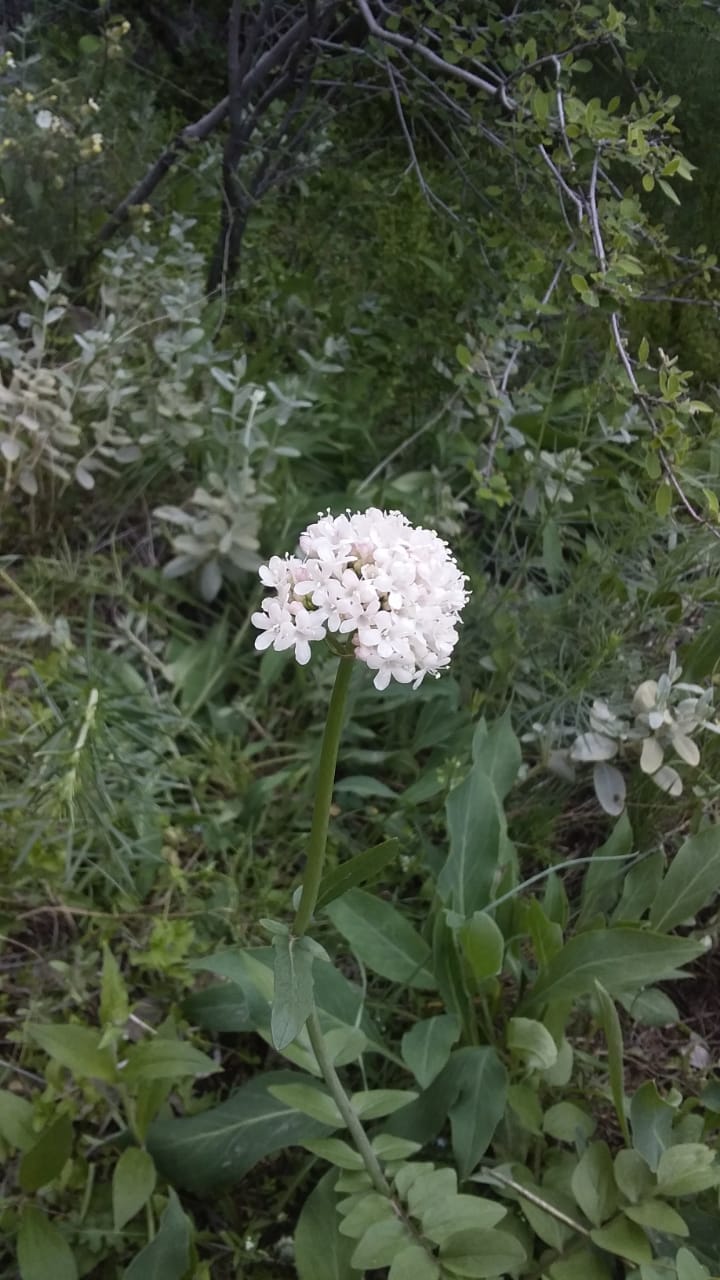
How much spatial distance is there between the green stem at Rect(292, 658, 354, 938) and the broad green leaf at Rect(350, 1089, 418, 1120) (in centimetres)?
36

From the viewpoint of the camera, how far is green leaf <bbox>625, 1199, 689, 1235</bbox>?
996mm

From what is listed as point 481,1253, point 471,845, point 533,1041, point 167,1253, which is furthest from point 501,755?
point 167,1253

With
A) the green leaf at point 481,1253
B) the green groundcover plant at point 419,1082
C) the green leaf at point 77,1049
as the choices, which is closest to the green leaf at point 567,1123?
the green groundcover plant at point 419,1082

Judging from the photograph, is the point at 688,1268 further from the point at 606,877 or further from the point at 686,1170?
the point at 606,877

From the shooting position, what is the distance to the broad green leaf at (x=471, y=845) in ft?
4.25

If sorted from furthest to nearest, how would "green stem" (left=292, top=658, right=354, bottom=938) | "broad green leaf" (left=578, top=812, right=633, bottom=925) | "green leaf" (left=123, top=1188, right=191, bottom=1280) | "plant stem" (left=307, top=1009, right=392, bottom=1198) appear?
"broad green leaf" (left=578, top=812, right=633, bottom=925) → "green leaf" (left=123, top=1188, right=191, bottom=1280) → "plant stem" (left=307, top=1009, right=392, bottom=1198) → "green stem" (left=292, top=658, right=354, bottom=938)

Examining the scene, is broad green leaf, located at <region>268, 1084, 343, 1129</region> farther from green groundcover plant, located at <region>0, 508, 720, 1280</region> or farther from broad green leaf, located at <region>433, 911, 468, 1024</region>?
broad green leaf, located at <region>433, 911, 468, 1024</region>

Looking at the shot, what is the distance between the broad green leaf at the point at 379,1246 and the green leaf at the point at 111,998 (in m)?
0.38

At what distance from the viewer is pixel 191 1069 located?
1048 millimetres

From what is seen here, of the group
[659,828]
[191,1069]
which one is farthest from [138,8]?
[191,1069]

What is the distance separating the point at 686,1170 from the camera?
102 centimetres

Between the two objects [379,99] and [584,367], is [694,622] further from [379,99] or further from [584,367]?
[379,99]

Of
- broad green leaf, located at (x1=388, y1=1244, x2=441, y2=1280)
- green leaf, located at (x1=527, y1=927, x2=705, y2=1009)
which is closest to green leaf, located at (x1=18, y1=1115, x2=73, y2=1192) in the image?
broad green leaf, located at (x1=388, y1=1244, x2=441, y2=1280)

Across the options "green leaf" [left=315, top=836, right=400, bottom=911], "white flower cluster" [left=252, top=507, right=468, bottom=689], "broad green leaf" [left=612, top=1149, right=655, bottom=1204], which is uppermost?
"white flower cluster" [left=252, top=507, right=468, bottom=689]
